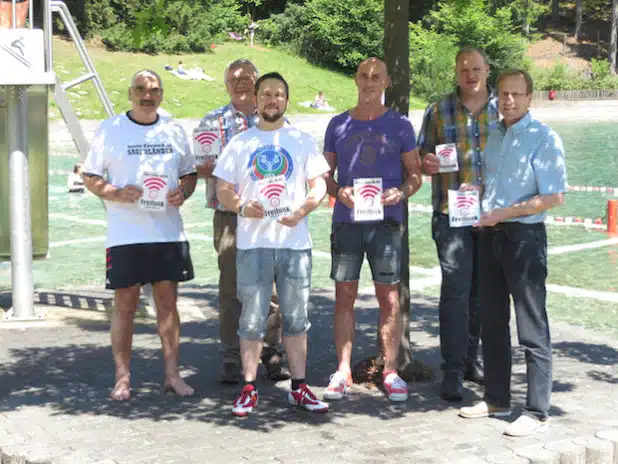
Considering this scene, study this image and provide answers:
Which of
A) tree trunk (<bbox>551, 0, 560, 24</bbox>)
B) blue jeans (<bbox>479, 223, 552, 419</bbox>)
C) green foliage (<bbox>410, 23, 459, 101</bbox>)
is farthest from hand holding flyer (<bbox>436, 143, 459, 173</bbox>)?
tree trunk (<bbox>551, 0, 560, 24</bbox>)

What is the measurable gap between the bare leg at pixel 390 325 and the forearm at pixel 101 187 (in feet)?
5.93

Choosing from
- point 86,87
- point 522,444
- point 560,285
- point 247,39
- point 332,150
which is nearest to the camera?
point 522,444

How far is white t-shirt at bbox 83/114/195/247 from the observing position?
6.88 meters

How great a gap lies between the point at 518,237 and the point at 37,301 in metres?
6.26

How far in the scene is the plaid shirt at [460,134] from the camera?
22.8ft

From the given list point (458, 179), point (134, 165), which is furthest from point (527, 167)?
point (134, 165)

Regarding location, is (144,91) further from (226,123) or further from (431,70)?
(431,70)

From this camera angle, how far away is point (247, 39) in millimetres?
65812

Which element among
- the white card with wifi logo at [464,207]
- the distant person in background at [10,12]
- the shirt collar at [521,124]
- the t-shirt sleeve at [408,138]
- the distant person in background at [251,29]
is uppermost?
the distant person in background at [251,29]

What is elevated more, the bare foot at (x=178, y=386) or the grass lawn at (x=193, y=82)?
the grass lawn at (x=193, y=82)

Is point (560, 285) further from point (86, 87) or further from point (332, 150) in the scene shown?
point (86, 87)

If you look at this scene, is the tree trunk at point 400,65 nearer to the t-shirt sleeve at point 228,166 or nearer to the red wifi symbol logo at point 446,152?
the red wifi symbol logo at point 446,152

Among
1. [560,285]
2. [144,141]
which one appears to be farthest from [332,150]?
[560,285]

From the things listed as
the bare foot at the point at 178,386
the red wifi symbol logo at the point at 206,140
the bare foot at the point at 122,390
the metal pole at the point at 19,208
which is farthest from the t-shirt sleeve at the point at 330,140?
the metal pole at the point at 19,208
